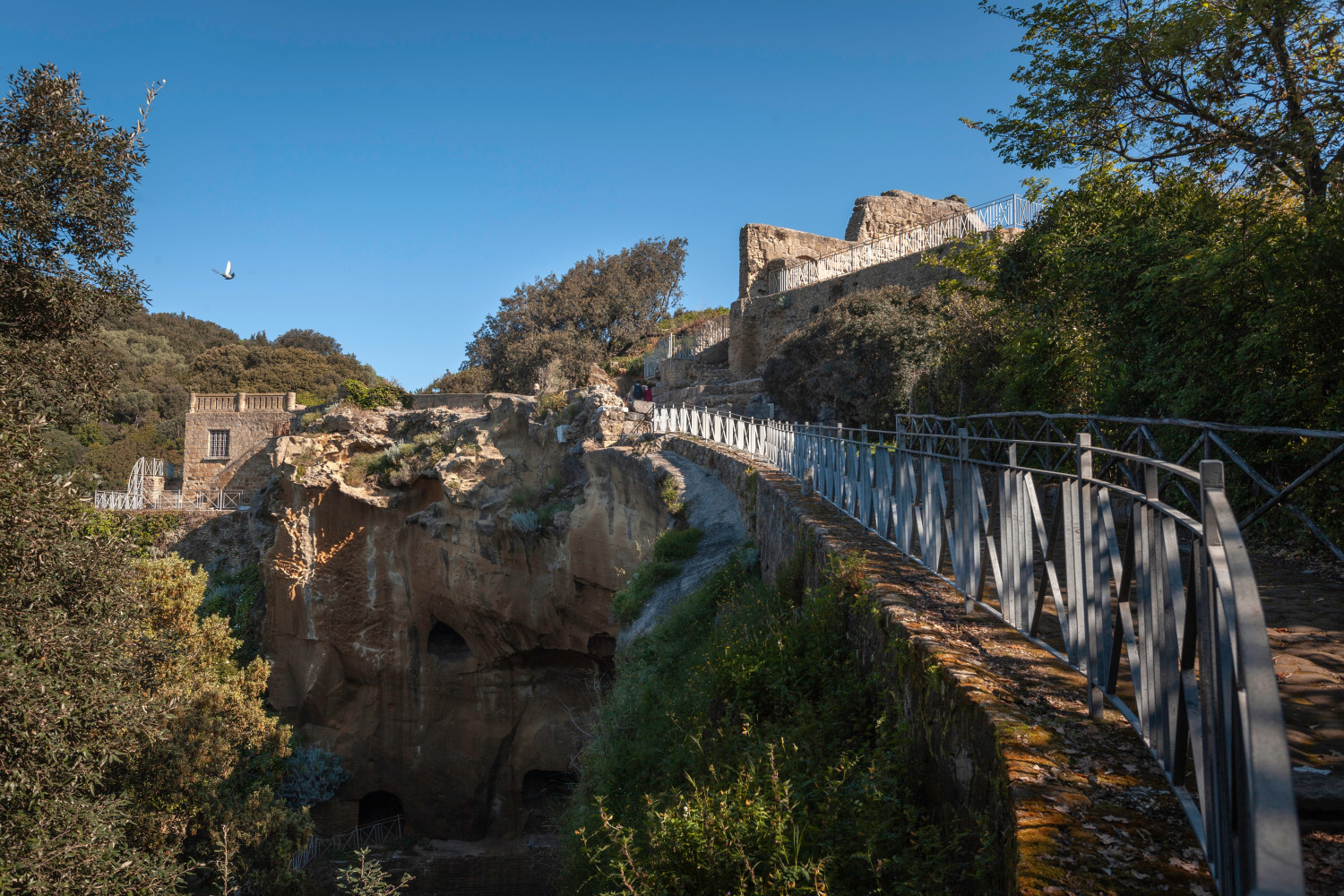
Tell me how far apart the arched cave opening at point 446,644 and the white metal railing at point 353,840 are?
13.7 ft

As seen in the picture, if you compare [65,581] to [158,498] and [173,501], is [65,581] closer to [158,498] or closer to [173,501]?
[173,501]

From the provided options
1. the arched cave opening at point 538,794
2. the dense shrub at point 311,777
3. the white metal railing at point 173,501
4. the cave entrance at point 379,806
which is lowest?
the cave entrance at point 379,806

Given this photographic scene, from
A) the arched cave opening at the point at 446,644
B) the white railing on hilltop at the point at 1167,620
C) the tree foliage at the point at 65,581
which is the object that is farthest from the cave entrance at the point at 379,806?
the white railing on hilltop at the point at 1167,620

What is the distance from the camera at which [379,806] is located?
22.1 m

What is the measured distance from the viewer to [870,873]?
308 cm

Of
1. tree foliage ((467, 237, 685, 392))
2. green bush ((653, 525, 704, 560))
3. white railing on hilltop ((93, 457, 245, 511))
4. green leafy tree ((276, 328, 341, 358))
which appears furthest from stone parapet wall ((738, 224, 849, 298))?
green leafy tree ((276, 328, 341, 358))

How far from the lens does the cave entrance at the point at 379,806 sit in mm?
21594

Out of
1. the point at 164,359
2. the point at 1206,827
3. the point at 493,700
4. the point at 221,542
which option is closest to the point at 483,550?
the point at 493,700

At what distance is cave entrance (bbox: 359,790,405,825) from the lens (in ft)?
70.8

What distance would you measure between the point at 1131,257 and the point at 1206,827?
26.6ft

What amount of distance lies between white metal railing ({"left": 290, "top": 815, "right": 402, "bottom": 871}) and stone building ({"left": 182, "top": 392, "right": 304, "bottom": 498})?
19.2m

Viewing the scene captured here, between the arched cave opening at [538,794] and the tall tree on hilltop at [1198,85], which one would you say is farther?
the arched cave opening at [538,794]

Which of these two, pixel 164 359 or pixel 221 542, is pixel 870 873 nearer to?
pixel 221 542

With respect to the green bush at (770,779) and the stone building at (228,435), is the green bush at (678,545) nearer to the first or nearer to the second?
the green bush at (770,779)
